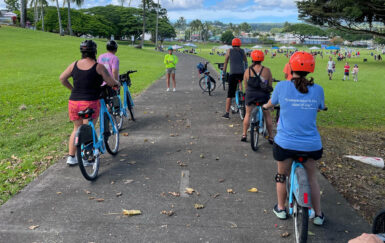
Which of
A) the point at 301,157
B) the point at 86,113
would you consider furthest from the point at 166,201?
the point at 301,157

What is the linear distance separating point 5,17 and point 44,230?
327 ft

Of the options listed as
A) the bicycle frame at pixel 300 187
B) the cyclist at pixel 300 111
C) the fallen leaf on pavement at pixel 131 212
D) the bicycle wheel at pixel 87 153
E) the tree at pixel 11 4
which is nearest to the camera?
the bicycle frame at pixel 300 187

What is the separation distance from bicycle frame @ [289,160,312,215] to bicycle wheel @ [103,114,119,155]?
341 cm

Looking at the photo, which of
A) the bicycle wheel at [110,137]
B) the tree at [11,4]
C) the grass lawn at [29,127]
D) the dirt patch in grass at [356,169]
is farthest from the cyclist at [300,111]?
the tree at [11,4]

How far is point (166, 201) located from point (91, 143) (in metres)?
1.51

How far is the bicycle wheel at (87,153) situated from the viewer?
470cm

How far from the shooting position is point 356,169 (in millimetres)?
6070

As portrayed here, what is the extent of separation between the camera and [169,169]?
5656 millimetres

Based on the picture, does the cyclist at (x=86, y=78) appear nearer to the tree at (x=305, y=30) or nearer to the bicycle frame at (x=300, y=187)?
the bicycle frame at (x=300, y=187)

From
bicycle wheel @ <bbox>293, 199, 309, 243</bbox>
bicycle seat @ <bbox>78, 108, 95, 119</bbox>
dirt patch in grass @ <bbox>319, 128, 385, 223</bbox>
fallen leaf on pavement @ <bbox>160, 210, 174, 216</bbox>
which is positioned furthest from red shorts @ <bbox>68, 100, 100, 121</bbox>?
dirt patch in grass @ <bbox>319, 128, 385, 223</bbox>

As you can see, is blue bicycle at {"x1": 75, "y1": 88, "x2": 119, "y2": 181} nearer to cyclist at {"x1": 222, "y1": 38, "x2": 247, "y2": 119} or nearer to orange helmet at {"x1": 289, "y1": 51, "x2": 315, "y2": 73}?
orange helmet at {"x1": 289, "y1": 51, "x2": 315, "y2": 73}

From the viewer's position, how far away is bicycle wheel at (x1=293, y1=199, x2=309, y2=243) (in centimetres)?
331

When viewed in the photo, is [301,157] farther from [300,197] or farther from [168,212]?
[168,212]

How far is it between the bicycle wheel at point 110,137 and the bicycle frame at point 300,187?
341 centimetres
